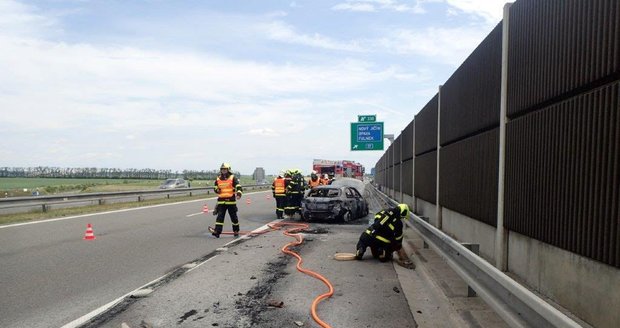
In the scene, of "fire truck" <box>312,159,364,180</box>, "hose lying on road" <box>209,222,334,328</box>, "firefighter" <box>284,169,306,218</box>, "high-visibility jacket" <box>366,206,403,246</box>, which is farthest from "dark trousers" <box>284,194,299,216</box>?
"fire truck" <box>312,159,364,180</box>

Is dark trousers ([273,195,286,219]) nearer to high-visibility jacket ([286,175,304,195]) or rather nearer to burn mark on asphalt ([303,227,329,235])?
high-visibility jacket ([286,175,304,195])

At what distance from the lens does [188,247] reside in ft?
33.8

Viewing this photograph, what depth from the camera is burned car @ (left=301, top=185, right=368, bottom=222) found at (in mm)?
15602

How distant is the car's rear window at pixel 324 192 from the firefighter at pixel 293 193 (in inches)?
23.3

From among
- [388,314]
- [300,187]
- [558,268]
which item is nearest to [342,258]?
[388,314]

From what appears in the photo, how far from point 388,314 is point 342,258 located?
3.46 meters

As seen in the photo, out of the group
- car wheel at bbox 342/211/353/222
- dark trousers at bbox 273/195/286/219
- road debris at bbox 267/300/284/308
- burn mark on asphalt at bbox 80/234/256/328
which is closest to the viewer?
burn mark on asphalt at bbox 80/234/256/328

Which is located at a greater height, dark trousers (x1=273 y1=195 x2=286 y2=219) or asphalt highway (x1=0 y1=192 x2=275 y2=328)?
dark trousers (x1=273 y1=195 x2=286 y2=219)

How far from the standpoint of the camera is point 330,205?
15.6 meters

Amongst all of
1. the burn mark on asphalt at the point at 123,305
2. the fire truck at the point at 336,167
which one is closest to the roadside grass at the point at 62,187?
the fire truck at the point at 336,167

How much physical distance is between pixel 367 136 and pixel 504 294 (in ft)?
108

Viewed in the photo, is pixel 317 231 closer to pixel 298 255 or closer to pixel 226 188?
pixel 226 188

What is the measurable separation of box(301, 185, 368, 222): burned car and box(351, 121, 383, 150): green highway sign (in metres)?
20.2

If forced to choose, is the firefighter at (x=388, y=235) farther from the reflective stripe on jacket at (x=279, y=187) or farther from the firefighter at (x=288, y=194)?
the reflective stripe on jacket at (x=279, y=187)
